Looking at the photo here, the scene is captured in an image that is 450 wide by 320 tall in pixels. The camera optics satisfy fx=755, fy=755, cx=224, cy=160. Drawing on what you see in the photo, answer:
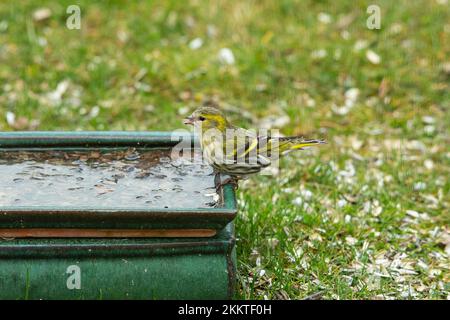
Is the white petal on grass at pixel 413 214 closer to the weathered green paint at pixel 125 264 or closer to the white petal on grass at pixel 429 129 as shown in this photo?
the white petal on grass at pixel 429 129

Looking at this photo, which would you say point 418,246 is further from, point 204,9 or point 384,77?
point 204,9

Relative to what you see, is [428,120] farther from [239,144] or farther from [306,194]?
[239,144]

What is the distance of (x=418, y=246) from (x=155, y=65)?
280cm

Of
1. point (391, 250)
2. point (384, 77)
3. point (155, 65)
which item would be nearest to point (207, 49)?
point (155, 65)

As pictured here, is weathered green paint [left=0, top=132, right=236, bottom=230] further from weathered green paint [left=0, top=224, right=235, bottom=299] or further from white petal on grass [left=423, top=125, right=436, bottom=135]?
white petal on grass [left=423, top=125, right=436, bottom=135]

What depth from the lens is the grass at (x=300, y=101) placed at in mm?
3754

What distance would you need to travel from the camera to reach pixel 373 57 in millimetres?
6031

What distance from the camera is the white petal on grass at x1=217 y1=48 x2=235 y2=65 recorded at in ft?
19.6

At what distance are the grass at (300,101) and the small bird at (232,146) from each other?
469mm

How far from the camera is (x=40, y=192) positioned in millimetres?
3227

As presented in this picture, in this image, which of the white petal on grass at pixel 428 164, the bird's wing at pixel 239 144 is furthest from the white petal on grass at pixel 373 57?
the bird's wing at pixel 239 144

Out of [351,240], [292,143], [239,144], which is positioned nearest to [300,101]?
[351,240]

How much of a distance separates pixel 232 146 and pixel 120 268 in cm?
78

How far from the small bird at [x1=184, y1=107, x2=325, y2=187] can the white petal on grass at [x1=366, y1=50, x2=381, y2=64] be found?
2596 millimetres
